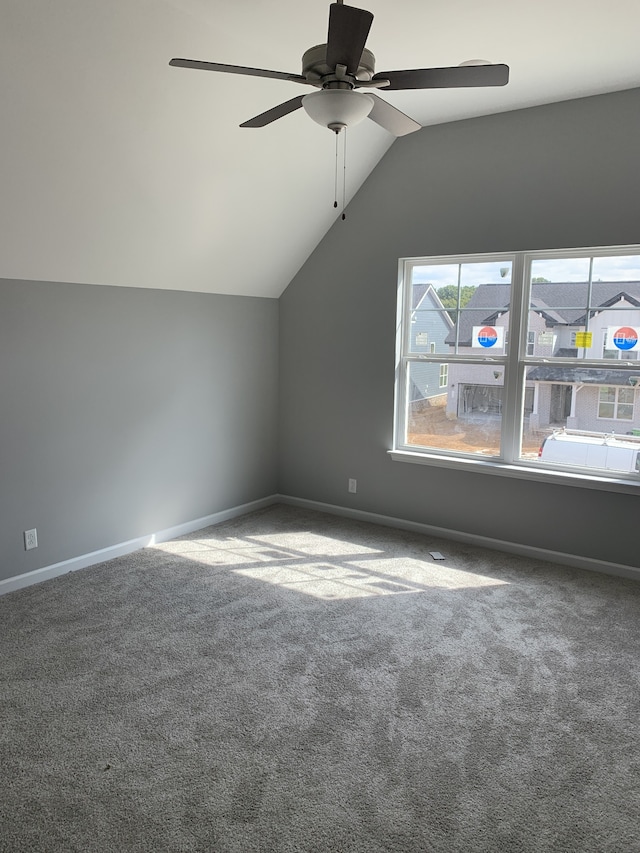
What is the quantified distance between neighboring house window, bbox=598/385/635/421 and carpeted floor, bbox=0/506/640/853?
102cm

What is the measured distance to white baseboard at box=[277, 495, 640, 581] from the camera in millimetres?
3861

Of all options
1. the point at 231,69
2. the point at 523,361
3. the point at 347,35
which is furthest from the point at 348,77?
the point at 523,361

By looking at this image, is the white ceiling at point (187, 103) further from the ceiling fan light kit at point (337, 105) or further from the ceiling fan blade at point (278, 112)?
the ceiling fan light kit at point (337, 105)

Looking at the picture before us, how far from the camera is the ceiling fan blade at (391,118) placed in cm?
224

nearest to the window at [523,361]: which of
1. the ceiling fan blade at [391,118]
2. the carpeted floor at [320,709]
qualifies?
the carpeted floor at [320,709]

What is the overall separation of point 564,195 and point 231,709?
343cm

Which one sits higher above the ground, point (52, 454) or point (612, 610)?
point (52, 454)

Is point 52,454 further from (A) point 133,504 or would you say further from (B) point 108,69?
(B) point 108,69

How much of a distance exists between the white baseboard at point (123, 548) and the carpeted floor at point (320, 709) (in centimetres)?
9

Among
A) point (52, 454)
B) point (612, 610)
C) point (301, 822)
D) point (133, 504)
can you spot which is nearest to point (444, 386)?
point (612, 610)

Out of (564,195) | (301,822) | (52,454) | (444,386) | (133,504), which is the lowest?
(301,822)

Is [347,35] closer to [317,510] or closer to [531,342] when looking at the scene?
[531,342]

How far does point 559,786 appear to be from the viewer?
6.89 ft

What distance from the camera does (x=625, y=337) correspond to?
147 inches
